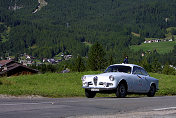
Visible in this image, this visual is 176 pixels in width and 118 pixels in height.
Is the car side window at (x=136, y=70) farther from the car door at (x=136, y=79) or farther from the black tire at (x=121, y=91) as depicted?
the black tire at (x=121, y=91)

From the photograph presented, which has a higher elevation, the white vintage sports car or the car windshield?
the car windshield

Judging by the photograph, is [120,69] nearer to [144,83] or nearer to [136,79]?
[136,79]

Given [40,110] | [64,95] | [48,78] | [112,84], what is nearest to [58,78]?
[48,78]

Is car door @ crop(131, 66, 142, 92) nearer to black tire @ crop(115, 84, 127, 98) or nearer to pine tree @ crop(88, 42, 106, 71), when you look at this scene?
black tire @ crop(115, 84, 127, 98)

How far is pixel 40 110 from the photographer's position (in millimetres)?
11742

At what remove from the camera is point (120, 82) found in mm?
18641

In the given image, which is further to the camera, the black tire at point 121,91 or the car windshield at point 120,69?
the car windshield at point 120,69

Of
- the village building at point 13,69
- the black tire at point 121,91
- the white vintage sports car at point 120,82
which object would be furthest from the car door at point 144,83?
the village building at point 13,69

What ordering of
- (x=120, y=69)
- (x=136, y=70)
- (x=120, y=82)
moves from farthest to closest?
(x=136, y=70), (x=120, y=69), (x=120, y=82)

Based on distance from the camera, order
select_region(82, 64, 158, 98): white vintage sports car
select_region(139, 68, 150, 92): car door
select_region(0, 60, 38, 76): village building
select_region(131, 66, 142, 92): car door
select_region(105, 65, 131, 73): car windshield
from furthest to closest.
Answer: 1. select_region(0, 60, 38, 76): village building
2. select_region(139, 68, 150, 92): car door
3. select_region(105, 65, 131, 73): car windshield
4. select_region(131, 66, 142, 92): car door
5. select_region(82, 64, 158, 98): white vintage sports car

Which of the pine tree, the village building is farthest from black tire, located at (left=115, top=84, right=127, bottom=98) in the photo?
the pine tree

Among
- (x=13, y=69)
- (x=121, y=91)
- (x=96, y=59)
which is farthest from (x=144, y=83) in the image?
(x=96, y=59)

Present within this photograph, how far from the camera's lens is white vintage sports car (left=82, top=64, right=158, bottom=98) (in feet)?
59.9

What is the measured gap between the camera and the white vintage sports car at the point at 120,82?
18266 millimetres
